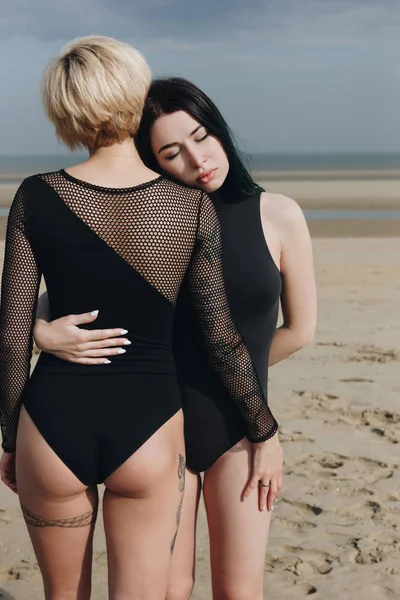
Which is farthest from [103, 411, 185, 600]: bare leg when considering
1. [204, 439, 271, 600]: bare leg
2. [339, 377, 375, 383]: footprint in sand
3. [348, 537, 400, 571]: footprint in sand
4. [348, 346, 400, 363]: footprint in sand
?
[348, 346, 400, 363]: footprint in sand

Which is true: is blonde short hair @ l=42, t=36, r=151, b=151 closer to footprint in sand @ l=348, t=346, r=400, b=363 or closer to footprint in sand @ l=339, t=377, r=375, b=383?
footprint in sand @ l=339, t=377, r=375, b=383

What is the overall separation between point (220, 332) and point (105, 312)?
369 mm

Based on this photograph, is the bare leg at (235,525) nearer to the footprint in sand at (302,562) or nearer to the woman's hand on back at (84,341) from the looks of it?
the woman's hand on back at (84,341)

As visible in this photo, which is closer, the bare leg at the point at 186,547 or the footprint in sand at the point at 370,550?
the bare leg at the point at 186,547

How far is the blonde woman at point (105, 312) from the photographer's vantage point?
2.28m

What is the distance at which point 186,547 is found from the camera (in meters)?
2.88

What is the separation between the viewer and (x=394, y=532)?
172 inches

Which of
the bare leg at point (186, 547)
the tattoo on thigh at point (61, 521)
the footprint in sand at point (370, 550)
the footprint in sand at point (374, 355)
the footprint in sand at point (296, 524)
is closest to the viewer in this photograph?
the tattoo on thigh at point (61, 521)

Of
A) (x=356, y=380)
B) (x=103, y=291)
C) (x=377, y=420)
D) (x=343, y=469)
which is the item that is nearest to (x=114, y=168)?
(x=103, y=291)

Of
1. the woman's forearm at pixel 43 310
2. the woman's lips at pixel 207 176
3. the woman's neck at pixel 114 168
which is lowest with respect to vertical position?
the woman's forearm at pixel 43 310

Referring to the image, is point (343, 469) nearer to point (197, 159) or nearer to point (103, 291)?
point (197, 159)

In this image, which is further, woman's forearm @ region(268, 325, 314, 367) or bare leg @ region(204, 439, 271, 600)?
woman's forearm @ region(268, 325, 314, 367)

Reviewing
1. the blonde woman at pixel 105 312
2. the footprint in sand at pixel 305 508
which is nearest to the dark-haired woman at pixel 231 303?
the blonde woman at pixel 105 312

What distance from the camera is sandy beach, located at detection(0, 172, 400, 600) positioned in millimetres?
4000
